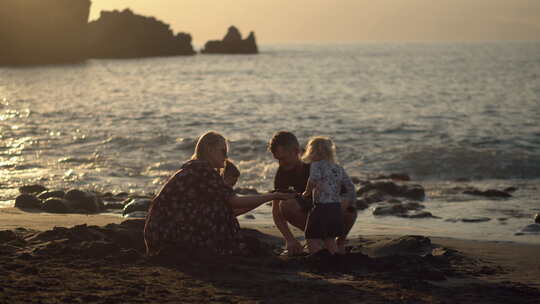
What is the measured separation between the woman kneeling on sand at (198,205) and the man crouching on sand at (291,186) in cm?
78

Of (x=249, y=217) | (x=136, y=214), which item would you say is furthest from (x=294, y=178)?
(x=136, y=214)

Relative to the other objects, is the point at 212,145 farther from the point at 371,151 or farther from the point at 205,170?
the point at 371,151

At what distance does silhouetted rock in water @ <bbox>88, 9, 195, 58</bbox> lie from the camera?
118 metres

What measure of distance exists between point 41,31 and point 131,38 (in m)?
18.1

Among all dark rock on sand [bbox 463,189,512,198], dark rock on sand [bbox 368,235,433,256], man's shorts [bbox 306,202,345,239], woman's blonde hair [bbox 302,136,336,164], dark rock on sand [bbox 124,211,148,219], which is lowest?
dark rock on sand [bbox 463,189,512,198]

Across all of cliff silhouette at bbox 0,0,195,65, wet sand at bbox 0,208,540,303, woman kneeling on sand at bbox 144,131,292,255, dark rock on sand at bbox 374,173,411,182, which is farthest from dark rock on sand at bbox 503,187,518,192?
cliff silhouette at bbox 0,0,195,65

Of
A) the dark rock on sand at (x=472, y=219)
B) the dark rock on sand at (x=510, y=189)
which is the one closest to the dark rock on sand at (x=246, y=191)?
the dark rock on sand at (x=472, y=219)

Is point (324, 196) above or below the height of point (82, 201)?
above

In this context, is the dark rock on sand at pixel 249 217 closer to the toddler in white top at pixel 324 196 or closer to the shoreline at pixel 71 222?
the shoreline at pixel 71 222

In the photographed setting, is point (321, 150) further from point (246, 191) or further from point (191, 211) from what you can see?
point (246, 191)

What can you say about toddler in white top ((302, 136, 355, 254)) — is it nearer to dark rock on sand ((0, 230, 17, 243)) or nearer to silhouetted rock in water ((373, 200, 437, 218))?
dark rock on sand ((0, 230, 17, 243))

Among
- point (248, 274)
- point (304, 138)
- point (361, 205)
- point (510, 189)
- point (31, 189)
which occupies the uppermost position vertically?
point (248, 274)

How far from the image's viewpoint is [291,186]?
23.4 feet

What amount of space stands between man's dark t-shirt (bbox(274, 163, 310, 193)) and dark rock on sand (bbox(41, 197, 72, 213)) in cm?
418
